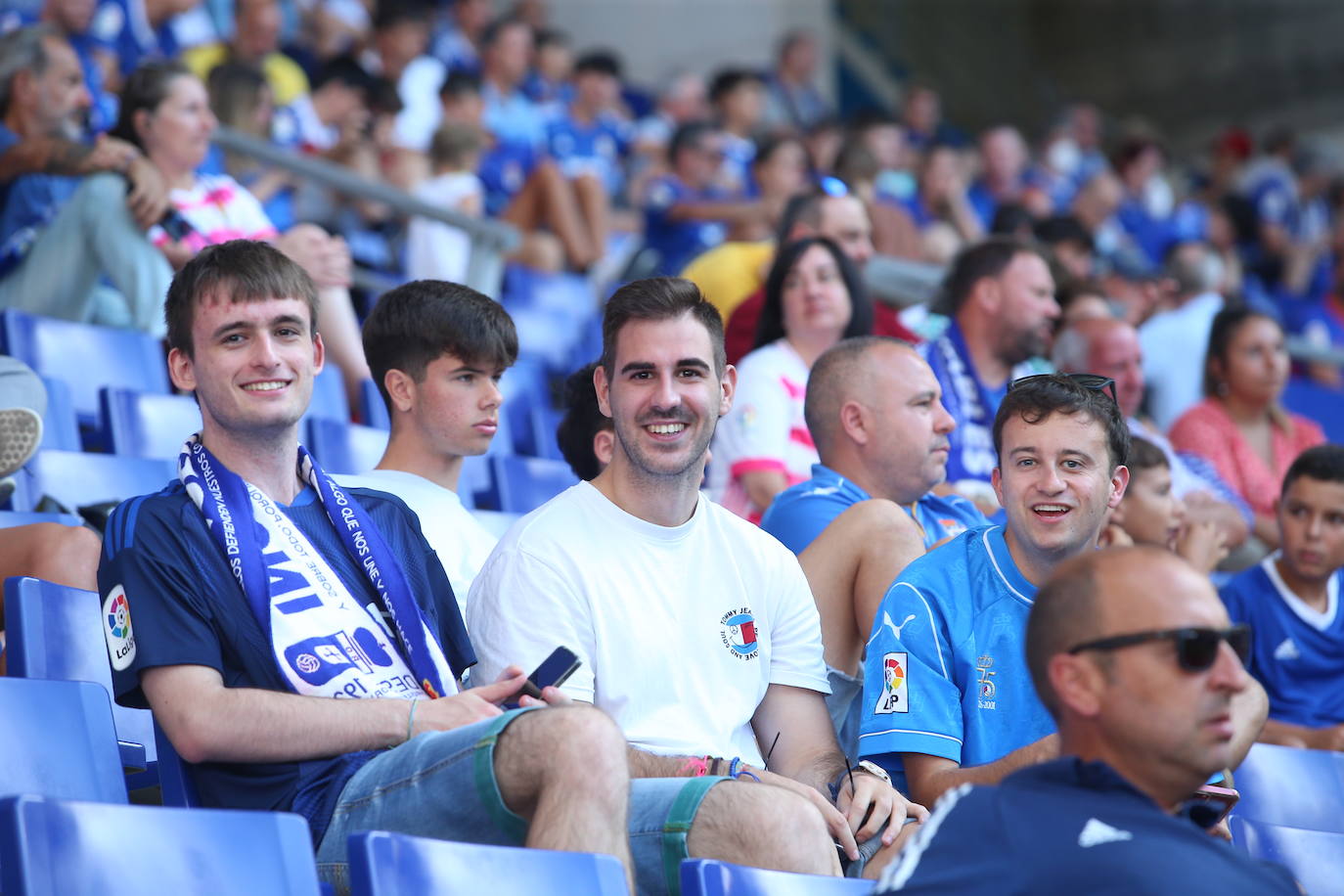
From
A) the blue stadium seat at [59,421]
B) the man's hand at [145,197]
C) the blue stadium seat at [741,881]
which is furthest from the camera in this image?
the man's hand at [145,197]

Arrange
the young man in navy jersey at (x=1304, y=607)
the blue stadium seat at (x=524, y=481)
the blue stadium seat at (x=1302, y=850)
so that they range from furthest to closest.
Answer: the blue stadium seat at (x=524, y=481), the young man in navy jersey at (x=1304, y=607), the blue stadium seat at (x=1302, y=850)

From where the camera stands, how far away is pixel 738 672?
2812mm

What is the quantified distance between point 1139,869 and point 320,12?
809cm

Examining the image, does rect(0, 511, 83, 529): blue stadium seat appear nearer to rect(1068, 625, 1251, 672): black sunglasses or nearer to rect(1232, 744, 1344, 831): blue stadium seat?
rect(1068, 625, 1251, 672): black sunglasses

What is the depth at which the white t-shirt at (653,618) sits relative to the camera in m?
2.71

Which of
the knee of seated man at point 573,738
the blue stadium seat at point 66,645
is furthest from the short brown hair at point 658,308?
the blue stadium seat at point 66,645

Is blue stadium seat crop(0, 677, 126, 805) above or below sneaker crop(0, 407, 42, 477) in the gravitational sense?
below

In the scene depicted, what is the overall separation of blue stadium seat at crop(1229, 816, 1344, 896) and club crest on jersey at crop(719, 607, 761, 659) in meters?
0.93

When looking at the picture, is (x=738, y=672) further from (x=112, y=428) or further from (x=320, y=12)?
(x=320, y=12)

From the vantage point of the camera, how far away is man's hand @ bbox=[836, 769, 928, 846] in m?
2.62

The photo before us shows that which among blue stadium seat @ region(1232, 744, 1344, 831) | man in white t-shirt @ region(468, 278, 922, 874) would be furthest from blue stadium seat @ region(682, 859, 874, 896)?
blue stadium seat @ region(1232, 744, 1344, 831)

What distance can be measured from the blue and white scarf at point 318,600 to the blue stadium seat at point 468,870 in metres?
0.59

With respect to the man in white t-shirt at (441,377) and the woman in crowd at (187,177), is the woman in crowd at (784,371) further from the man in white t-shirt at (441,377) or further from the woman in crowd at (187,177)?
the woman in crowd at (187,177)

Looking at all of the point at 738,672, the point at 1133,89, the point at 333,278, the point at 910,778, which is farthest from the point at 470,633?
the point at 1133,89
